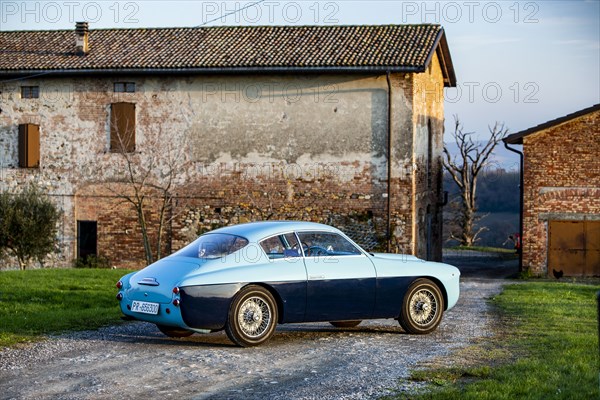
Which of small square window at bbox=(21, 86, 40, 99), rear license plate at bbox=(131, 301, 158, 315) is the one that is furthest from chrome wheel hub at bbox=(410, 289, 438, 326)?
small square window at bbox=(21, 86, 40, 99)

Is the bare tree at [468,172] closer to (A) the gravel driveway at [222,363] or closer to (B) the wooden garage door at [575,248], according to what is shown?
(B) the wooden garage door at [575,248]

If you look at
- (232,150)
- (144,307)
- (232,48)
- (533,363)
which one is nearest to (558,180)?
(232,150)

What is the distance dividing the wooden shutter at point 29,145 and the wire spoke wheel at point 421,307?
786 inches

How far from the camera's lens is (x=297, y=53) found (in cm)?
2655

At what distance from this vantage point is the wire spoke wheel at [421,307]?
10.9 meters

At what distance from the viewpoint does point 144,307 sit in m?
9.88

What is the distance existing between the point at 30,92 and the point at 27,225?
4.34 meters

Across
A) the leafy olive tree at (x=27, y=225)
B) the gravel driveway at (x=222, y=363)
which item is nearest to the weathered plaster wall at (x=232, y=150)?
the leafy olive tree at (x=27, y=225)

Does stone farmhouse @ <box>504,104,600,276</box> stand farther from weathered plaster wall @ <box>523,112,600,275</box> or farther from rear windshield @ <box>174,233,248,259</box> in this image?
rear windshield @ <box>174,233,248,259</box>

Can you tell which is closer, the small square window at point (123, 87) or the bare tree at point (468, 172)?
the small square window at point (123, 87)

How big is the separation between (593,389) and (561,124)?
815 inches

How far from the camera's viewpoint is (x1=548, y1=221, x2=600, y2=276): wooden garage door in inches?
1056

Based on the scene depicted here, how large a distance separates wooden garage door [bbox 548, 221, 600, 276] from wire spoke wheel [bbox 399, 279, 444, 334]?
16836 mm

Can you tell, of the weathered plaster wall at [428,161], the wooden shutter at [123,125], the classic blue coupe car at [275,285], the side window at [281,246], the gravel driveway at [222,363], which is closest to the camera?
the gravel driveway at [222,363]
